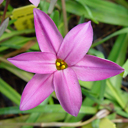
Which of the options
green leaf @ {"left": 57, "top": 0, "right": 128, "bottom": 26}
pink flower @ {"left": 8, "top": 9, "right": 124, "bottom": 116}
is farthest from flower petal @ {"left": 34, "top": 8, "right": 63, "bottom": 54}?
green leaf @ {"left": 57, "top": 0, "right": 128, "bottom": 26}

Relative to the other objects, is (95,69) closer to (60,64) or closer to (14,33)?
(60,64)

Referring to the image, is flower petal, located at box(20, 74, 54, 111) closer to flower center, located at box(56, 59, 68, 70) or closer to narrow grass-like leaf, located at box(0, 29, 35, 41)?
flower center, located at box(56, 59, 68, 70)

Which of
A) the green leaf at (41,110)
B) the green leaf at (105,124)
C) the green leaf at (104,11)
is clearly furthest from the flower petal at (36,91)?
the green leaf at (104,11)

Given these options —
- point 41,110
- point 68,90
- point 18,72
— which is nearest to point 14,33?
point 18,72

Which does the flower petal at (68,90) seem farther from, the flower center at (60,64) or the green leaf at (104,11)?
the green leaf at (104,11)

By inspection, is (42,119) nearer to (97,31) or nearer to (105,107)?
(105,107)
